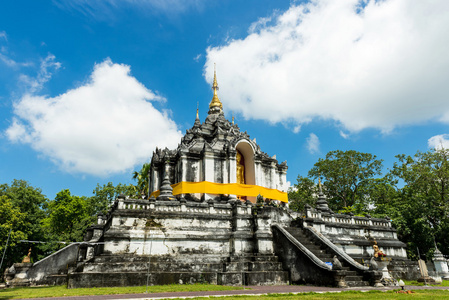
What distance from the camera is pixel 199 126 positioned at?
3388 cm

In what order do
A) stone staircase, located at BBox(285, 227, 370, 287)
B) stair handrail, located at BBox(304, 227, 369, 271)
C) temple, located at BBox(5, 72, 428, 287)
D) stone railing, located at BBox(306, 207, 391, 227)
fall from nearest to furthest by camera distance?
stone staircase, located at BBox(285, 227, 370, 287) → stair handrail, located at BBox(304, 227, 369, 271) → temple, located at BBox(5, 72, 428, 287) → stone railing, located at BBox(306, 207, 391, 227)

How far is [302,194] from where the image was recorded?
4666 centimetres

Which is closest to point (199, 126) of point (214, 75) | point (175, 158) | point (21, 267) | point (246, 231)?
point (175, 158)

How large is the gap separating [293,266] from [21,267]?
1802 centimetres

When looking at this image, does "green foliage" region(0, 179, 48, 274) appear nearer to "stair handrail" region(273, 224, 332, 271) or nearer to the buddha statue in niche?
the buddha statue in niche

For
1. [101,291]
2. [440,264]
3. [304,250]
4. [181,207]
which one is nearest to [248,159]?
[181,207]

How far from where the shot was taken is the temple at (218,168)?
2736 cm

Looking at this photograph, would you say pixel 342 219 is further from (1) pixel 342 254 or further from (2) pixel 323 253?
(1) pixel 342 254

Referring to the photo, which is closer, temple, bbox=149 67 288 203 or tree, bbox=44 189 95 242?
temple, bbox=149 67 288 203

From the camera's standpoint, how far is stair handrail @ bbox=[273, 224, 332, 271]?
49.6 ft

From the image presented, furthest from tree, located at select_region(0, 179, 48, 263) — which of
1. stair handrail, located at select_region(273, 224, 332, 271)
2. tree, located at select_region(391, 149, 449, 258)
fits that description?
tree, located at select_region(391, 149, 449, 258)

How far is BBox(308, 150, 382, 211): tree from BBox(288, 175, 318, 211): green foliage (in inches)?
75.3

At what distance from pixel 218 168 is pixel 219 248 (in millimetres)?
10376

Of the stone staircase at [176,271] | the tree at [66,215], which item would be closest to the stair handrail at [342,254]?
the stone staircase at [176,271]
